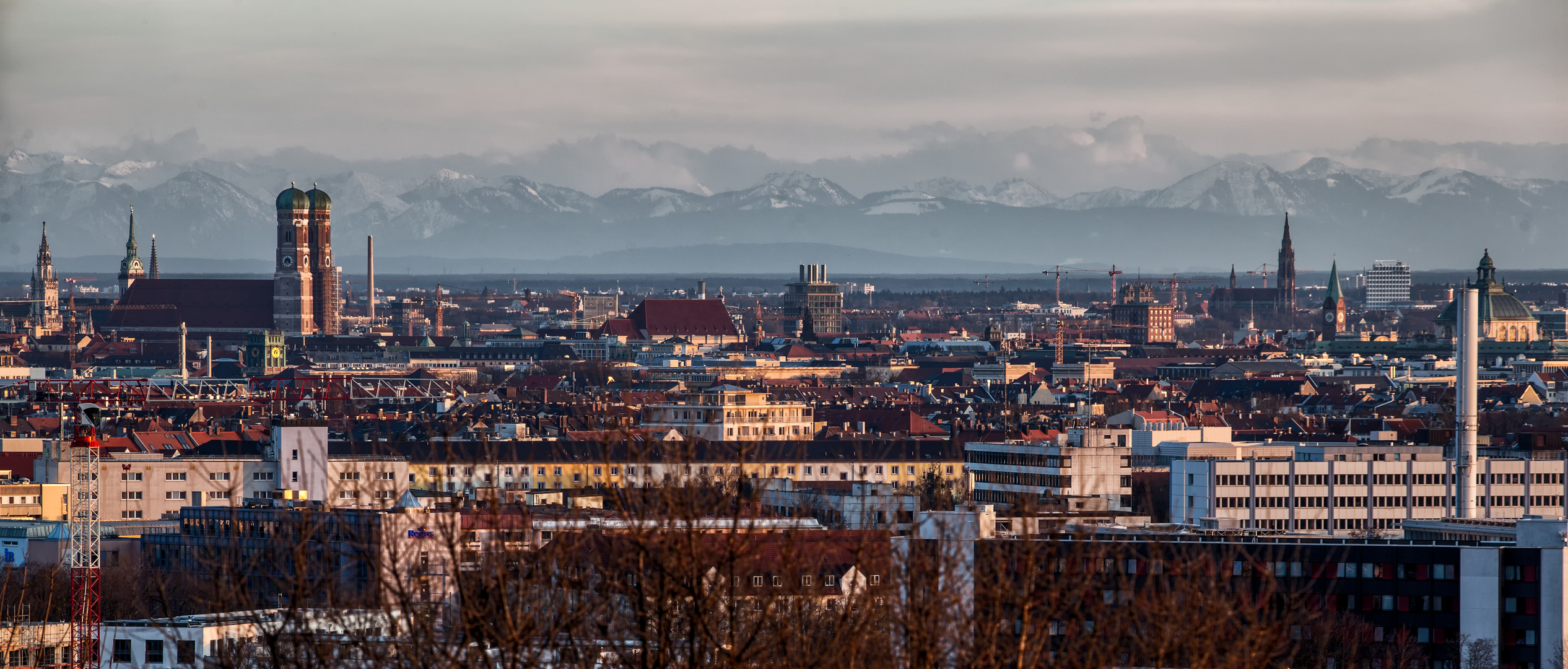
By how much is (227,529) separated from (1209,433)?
106ft

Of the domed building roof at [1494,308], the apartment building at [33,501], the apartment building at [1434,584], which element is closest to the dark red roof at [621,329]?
the domed building roof at [1494,308]

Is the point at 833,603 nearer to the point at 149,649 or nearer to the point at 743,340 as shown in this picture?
the point at 149,649

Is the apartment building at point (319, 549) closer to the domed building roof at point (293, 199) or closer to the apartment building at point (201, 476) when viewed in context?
the apartment building at point (201, 476)

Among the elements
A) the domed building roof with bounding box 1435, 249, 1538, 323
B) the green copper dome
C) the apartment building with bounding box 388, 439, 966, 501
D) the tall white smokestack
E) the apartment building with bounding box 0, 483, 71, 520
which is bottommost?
the apartment building with bounding box 0, 483, 71, 520

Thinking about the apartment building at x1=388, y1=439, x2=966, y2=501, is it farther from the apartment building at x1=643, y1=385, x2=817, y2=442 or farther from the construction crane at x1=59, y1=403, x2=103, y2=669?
the construction crane at x1=59, y1=403, x2=103, y2=669

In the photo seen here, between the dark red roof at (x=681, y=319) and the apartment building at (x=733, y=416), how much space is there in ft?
311

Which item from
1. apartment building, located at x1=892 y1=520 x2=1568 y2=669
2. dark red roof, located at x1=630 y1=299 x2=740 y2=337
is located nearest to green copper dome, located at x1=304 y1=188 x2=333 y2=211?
dark red roof, located at x1=630 y1=299 x2=740 y2=337

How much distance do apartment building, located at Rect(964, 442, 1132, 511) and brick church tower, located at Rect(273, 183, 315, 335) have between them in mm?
119375

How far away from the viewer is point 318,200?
174 metres

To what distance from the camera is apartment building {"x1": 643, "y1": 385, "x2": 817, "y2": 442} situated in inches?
3081

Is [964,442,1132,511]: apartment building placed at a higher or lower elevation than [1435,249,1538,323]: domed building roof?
lower

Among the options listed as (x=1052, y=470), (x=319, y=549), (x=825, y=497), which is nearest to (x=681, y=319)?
(x=1052, y=470)

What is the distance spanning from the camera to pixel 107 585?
133 feet

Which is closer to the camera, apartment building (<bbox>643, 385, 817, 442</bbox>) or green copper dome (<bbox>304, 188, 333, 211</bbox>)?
apartment building (<bbox>643, 385, 817, 442</bbox>)
